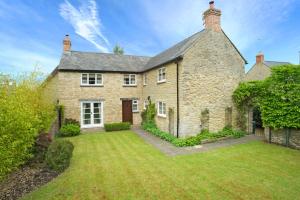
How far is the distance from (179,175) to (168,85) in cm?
890

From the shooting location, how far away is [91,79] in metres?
19.3

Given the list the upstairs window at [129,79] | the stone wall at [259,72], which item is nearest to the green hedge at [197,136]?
the upstairs window at [129,79]

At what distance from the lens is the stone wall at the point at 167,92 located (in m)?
14.3

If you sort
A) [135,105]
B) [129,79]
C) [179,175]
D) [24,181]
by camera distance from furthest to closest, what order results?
1. [135,105]
2. [129,79]
3. [179,175]
4. [24,181]

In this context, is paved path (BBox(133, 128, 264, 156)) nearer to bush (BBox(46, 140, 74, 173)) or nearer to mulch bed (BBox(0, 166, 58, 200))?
bush (BBox(46, 140, 74, 173))

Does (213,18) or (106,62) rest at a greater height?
(213,18)

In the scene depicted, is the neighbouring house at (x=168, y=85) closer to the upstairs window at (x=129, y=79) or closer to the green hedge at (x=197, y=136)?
the upstairs window at (x=129, y=79)

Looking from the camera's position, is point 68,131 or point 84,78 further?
point 84,78

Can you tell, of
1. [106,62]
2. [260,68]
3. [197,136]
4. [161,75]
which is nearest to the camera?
[197,136]

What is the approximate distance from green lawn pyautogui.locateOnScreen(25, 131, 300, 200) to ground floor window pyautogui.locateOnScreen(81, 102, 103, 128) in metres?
8.27

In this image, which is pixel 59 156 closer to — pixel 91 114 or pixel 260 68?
pixel 91 114

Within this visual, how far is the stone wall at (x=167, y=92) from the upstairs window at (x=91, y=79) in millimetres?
5548

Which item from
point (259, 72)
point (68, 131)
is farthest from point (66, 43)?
point (259, 72)

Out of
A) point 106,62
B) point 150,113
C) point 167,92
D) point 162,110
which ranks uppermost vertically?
point 106,62
